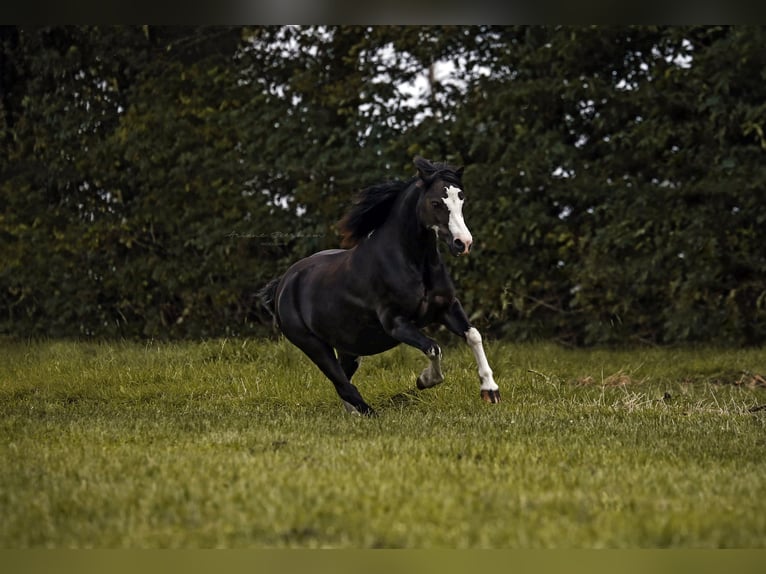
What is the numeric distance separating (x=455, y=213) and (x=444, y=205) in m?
0.11

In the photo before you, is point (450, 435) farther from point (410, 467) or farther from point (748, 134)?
point (748, 134)

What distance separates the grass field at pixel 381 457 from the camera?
3.43 metres

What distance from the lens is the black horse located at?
636cm

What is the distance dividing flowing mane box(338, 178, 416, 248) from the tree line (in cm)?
463

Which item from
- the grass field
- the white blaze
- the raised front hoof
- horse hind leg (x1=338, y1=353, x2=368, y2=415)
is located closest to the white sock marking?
the grass field

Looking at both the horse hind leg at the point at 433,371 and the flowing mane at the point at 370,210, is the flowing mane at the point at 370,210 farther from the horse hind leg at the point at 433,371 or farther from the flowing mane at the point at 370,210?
the horse hind leg at the point at 433,371

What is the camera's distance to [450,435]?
569cm

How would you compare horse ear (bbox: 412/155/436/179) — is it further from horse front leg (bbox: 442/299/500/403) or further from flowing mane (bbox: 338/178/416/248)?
horse front leg (bbox: 442/299/500/403)

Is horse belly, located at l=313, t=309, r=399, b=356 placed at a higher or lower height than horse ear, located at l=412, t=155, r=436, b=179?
lower

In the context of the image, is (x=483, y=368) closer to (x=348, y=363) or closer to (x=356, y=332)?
(x=356, y=332)

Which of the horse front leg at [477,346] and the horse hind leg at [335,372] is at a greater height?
the horse front leg at [477,346]

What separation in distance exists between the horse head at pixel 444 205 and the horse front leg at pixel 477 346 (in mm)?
541

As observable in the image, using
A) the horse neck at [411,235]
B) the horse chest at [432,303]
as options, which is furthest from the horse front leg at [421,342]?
the horse neck at [411,235]

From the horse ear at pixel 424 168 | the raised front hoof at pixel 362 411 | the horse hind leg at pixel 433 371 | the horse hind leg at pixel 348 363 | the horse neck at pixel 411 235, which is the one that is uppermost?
the horse ear at pixel 424 168
